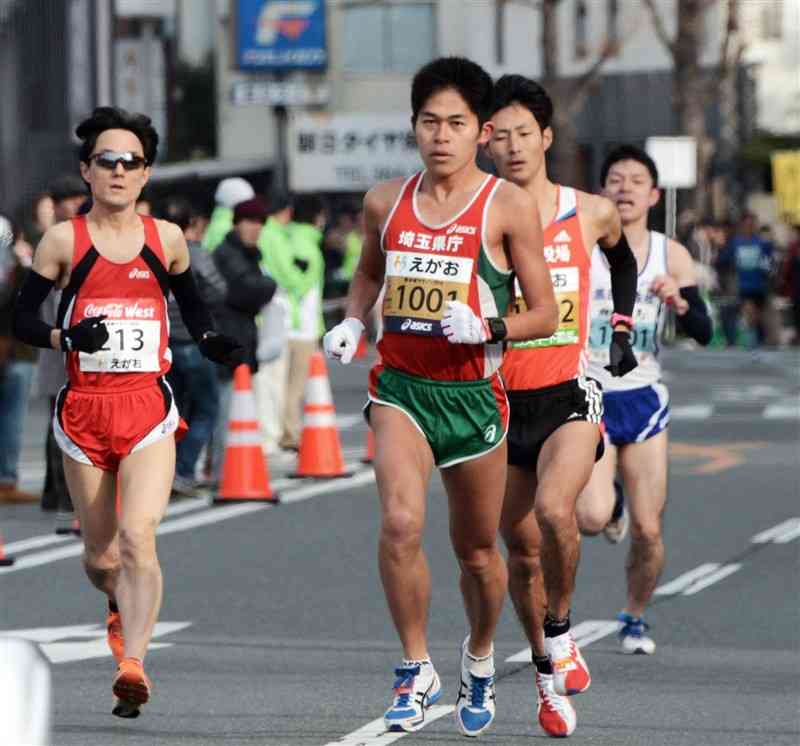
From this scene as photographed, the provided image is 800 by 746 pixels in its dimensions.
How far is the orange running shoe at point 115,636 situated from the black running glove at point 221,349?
3.02 ft

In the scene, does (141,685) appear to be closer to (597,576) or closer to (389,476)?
(389,476)

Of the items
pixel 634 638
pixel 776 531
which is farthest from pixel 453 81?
pixel 776 531

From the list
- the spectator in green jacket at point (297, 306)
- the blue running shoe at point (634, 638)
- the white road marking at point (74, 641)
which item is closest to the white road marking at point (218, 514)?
the spectator in green jacket at point (297, 306)

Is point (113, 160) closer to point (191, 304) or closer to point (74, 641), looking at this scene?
point (191, 304)

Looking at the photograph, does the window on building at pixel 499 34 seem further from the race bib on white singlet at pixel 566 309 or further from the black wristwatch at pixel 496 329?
the black wristwatch at pixel 496 329

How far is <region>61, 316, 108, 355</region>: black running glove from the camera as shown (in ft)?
26.5

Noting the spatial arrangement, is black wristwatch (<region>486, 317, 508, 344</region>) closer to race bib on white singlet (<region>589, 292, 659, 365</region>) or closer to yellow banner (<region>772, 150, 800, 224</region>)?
race bib on white singlet (<region>589, 292, 659, 365</region>)

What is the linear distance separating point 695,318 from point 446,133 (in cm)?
268

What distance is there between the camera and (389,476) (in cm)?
765

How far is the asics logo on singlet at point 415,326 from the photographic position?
764 cm

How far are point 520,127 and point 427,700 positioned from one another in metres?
2.02

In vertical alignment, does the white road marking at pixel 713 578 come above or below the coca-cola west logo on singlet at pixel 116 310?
below

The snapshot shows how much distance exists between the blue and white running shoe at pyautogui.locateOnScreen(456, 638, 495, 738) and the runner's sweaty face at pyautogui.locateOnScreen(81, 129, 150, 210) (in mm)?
1879

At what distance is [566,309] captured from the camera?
28.0ft
